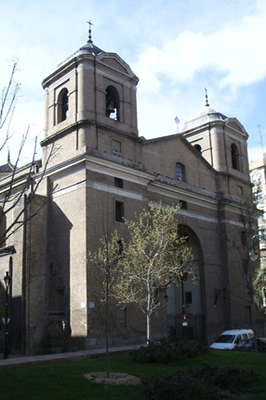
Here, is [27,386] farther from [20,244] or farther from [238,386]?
[20,244]

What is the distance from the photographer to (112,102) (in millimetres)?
28797

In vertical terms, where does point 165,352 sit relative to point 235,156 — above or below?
below

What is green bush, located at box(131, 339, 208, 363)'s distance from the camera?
16.5 meters

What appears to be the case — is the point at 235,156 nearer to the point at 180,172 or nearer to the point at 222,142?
the point at 222,142

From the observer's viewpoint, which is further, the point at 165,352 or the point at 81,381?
the point at 165,352

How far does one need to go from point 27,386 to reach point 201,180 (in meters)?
24.5

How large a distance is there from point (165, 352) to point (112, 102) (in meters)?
17.0

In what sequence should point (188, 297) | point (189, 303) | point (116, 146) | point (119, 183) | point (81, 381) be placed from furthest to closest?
1. point (188, 297)
2. point (189, 303)
3. point (116, 146)
4. point (119, 183)
5. point (81, 381)

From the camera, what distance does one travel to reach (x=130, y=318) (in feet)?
80.6

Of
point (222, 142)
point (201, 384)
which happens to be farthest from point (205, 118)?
point (201, 384)

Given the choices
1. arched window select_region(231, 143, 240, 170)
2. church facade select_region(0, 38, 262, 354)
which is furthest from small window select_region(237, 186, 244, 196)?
arched window select_region(231, 143, 240, 170)

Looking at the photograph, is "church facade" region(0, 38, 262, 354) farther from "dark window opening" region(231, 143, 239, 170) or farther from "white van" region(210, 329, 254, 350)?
"white van" region(210, 329, 254, 350)

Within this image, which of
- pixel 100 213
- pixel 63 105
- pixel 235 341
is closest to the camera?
pixel 235 341

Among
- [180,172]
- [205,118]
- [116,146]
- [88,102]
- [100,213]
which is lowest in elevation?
[100,213]
